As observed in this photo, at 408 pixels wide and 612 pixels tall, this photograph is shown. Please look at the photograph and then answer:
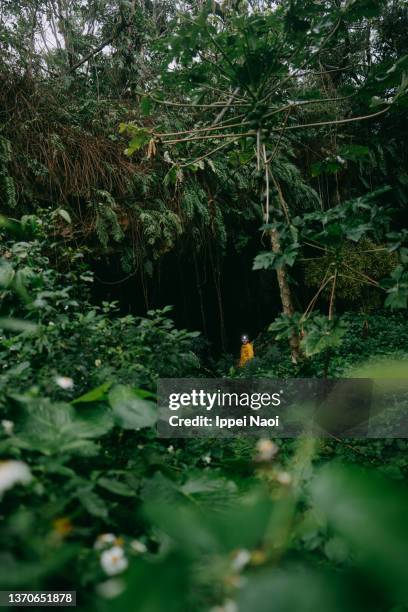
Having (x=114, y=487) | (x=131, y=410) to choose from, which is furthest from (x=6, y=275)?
(x=114, y=487)

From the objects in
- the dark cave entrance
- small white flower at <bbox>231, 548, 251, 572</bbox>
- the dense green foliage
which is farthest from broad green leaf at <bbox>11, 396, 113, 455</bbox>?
the dark cave entrance

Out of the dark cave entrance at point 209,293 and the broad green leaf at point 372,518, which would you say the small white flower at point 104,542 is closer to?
the broad green leaf at point 372,518

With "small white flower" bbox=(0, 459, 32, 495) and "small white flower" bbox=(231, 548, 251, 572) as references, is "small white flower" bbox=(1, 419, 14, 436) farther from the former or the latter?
"small white flower" bbox=(231, 548, 251, 572)

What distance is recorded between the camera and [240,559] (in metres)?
0.44

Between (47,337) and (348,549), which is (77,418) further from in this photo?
(47,337)

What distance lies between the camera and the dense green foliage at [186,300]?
0.38 m

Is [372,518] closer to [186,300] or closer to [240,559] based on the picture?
[240,559]

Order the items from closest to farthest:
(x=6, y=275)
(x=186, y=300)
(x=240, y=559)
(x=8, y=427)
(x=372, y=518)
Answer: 1. (x=372, y=518)
2. (x=240, y=559)
3. (x=8, y=427)
4. (x=6, y=275)
5. (x=186, y=300)

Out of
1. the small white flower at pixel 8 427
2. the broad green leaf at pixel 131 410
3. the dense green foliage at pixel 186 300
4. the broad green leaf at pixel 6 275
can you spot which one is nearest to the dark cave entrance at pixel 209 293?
the dense green foliage at pixel 186 300

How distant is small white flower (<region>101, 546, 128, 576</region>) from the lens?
557 millimetres

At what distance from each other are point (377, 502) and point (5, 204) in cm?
441

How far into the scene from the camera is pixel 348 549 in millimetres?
753

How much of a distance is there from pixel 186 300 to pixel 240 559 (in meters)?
6.63

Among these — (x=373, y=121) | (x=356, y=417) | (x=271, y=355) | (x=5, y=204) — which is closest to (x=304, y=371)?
(x=356, y=417)
